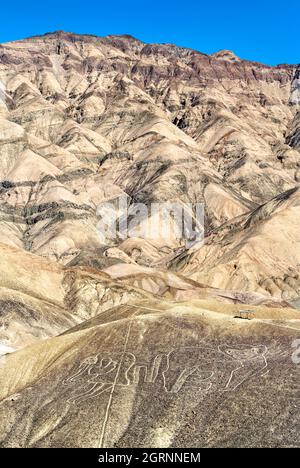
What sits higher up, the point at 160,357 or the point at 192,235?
the point at 160,357

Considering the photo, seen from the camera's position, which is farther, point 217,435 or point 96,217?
point 96,217

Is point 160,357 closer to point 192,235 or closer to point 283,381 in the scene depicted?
point 283,381

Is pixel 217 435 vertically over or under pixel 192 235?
over

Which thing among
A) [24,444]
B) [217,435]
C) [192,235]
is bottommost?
[192,235]

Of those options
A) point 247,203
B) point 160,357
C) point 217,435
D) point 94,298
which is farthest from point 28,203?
point 217,435

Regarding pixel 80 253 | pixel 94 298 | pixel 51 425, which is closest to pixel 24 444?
pixel 51 425

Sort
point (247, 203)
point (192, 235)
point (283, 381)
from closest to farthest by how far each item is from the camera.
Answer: point (283, 381) → point (192, 235) → point (247, 203)

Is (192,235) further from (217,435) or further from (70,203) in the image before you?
(217,435)
